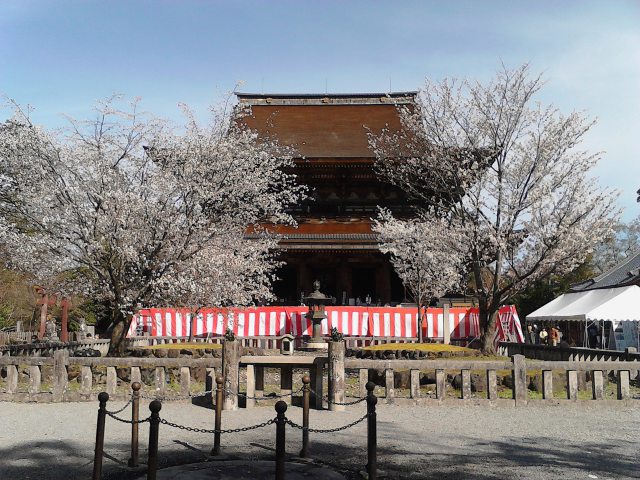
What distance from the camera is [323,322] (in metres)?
24.8

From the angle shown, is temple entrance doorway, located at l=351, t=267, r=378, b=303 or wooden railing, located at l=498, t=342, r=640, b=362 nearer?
wooden railing, located at l=498, t=342, r=640, b=362

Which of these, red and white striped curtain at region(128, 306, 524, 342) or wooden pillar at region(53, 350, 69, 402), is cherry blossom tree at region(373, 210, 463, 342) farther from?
wooden pillar at region(53, 350, 69, 402)

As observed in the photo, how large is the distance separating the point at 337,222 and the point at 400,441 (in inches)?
753

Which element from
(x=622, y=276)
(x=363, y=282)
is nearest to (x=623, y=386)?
(x=363, y=282)

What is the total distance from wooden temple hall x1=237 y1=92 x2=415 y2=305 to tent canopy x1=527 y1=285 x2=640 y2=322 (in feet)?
25.7

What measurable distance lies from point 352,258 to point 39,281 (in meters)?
13.9

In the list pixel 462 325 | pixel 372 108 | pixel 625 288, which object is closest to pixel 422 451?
pixel 625 288

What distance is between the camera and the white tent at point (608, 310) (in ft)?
63.4

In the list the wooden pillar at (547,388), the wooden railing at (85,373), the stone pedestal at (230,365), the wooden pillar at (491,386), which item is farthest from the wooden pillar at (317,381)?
the wooden pillar at (547,388)

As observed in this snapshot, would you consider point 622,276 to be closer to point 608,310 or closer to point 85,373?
point 608,310

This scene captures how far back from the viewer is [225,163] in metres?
17.3

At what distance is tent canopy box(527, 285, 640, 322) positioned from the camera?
19250 millimetres

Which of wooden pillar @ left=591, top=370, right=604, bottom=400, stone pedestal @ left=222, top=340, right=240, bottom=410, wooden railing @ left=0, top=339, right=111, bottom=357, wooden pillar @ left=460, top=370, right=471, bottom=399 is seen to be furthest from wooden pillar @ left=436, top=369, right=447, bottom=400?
wooden railing @ left=0, top=339, right=111, bottom=357

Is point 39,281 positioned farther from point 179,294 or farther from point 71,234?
point 179,294
